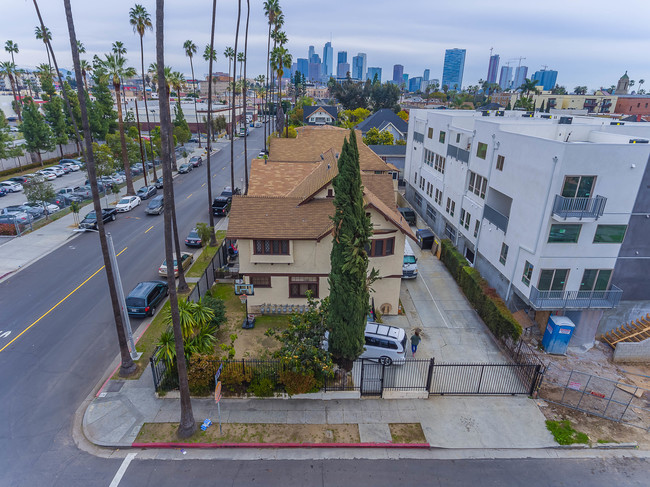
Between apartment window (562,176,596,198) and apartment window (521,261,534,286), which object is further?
apartment window (521,261,534,286)

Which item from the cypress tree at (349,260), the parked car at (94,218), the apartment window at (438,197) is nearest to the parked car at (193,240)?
the parked car at (94,218)

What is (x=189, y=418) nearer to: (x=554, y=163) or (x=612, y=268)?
(x=554, y=163)

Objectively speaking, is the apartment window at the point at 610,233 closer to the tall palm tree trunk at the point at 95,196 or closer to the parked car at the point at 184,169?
the tall palm tree trunk at the point at 95,196

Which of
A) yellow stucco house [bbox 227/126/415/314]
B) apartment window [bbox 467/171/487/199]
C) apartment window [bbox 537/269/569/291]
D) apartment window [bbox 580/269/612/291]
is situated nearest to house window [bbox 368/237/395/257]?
yellow stucco house [bbox 227/126/415/314]

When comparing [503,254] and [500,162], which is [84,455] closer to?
[503,254]

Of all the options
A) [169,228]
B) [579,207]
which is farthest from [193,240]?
[579,207]

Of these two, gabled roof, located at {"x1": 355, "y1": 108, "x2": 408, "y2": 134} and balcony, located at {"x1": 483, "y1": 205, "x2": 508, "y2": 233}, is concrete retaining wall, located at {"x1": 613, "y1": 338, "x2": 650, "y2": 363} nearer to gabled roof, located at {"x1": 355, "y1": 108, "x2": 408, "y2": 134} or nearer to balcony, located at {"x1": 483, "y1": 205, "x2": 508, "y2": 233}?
balcony, located at {"x1": 483, "y1": 205, "x2": 508, "y2": 233}
